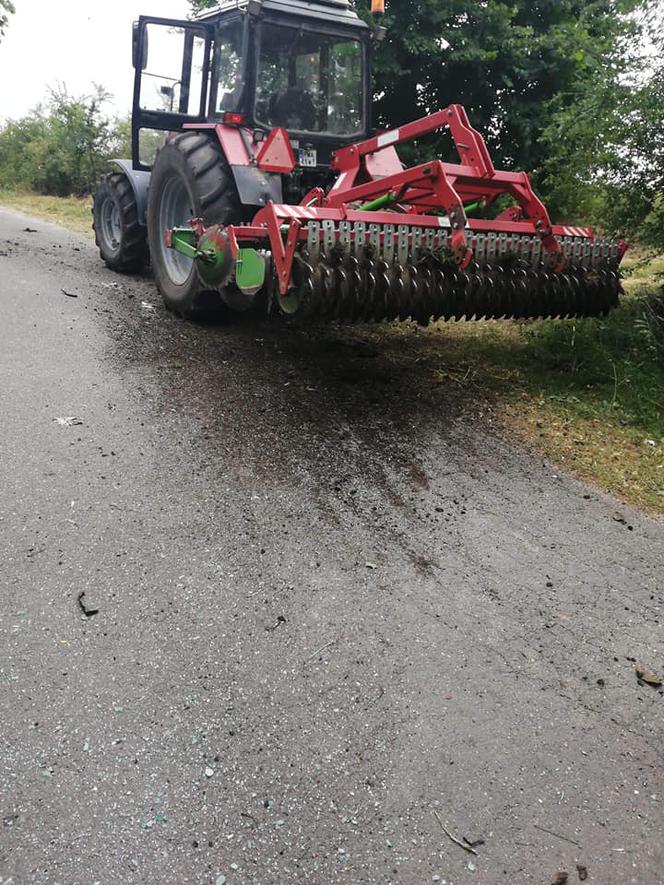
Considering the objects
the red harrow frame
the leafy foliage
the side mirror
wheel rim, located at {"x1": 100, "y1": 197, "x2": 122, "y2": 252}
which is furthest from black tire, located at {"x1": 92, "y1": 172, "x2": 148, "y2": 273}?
the leafy foliage

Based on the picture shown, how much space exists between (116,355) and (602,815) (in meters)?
4.16

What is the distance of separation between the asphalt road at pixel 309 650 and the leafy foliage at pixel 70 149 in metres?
17.2

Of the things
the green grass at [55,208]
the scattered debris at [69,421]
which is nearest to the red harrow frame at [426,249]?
the scattered debris at [69,421]

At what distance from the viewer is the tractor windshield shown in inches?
225

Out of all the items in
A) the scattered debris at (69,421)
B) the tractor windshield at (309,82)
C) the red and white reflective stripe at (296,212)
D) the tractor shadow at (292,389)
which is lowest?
the scattered debris at (69,421)

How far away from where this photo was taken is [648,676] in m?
2.55

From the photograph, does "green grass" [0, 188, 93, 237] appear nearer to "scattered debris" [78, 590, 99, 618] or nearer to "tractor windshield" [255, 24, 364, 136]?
"tractor windshield" [255, 24, 364, 136]

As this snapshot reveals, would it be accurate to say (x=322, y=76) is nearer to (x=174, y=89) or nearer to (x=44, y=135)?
(x=174, y=89)

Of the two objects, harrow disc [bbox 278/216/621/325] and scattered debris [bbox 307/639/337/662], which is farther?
harrow disc [bbox 278/216/621/325]

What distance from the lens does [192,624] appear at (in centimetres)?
260

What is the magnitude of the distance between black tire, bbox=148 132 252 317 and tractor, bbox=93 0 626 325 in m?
0.01

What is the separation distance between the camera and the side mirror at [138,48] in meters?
6.11

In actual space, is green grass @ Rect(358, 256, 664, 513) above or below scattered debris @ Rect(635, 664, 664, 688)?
above

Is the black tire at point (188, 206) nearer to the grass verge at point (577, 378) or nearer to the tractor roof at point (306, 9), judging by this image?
the tractor roof at point (306, 9)
